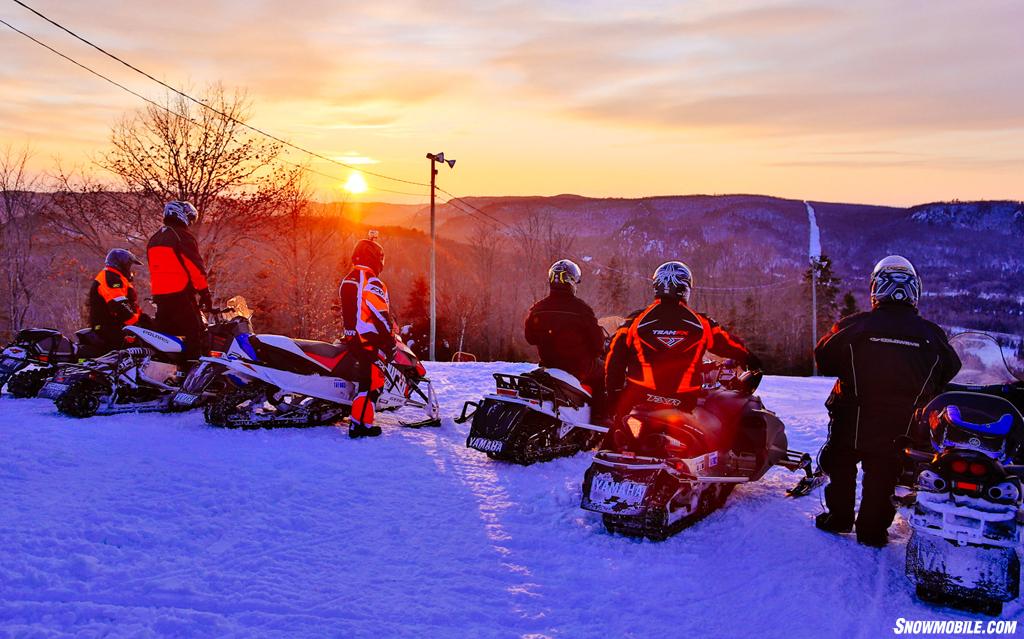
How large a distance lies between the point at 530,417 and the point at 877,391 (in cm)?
299

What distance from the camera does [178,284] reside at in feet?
27.7

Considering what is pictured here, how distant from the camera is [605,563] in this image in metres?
4.27

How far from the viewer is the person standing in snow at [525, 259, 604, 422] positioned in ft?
23.1

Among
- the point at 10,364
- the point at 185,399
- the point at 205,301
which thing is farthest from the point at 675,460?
the point at 10,364

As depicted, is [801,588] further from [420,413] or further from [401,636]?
[420,413]

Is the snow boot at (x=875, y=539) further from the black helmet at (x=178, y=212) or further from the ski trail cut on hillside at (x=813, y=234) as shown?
the ski trail cut on hillside at (x=813, y=234)

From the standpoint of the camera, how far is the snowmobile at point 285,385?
24.6ft

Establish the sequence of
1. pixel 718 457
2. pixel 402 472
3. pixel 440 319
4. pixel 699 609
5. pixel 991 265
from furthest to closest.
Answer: pixel 991 265, pixel 440 319, pixel 402 472, pixel 718 457, pixel 699 609

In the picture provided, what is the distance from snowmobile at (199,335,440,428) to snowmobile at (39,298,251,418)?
53 cm

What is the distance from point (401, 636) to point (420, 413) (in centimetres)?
583

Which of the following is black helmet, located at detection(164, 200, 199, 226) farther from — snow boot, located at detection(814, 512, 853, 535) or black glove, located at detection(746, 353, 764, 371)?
snow boot, located at detection(814, 512, 853, 535)

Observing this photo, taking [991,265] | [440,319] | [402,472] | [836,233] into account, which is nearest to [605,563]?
[402,472]

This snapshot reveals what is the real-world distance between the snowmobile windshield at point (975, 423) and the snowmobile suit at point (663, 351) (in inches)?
65.5

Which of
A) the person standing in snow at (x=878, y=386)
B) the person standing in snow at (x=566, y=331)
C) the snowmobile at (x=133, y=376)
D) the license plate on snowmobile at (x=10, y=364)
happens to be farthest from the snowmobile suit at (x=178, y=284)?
the person standing in snow at (x=878, y=386)
